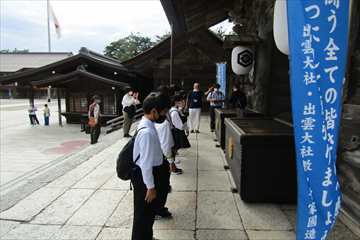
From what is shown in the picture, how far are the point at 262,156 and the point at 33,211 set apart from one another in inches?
124

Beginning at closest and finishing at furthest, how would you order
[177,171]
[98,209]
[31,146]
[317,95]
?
1. [317,95]
2. [98,209]
3. [177,171]
4. [31,146]

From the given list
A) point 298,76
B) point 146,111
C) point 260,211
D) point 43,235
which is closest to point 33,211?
point 43,235

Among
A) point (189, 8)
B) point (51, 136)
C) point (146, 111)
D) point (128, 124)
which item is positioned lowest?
point (51, 136)

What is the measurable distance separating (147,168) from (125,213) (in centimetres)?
146

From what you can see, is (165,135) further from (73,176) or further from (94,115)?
(94,115)

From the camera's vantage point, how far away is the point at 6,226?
10.6 feet

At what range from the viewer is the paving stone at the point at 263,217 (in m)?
3.05

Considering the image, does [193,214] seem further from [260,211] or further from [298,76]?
[298,76]

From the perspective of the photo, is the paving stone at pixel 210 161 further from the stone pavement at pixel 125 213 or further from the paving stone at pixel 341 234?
the paving stone at pixel 341 234

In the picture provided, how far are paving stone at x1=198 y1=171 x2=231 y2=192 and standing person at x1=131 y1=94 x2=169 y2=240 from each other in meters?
1.77

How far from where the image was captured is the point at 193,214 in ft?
11.1

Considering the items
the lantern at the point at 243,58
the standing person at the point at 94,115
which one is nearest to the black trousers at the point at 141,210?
the lantern at the point at 243,58

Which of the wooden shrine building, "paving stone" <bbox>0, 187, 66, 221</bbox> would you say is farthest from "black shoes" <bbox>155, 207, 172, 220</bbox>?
the wooden shrine building

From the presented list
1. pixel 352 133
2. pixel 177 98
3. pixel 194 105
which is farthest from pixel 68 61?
pixel 352 133
